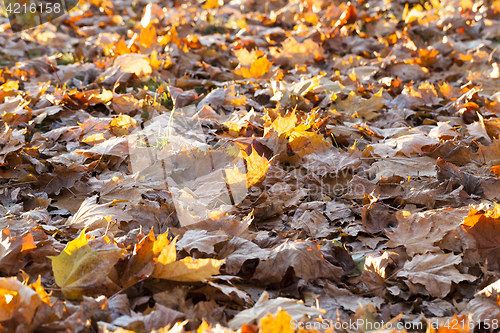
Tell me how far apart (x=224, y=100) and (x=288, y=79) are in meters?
0.67

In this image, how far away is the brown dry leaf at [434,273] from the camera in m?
1.36

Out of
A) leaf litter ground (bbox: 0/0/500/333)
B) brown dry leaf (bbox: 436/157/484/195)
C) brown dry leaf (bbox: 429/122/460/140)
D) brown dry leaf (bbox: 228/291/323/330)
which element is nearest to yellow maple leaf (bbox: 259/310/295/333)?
leaf litter ground (bbox: 0/0/500/333)

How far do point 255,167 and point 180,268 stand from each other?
2.32 ft

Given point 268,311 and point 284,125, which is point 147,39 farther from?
point 268,311

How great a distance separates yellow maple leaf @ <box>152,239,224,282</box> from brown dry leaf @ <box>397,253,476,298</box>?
665 mm

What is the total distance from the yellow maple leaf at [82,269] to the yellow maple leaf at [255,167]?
29.5 inches

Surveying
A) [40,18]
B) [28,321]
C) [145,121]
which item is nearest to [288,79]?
[145,121]

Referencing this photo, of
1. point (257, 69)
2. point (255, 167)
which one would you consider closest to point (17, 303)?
point (255, 167)

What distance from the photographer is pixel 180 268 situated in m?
1.30

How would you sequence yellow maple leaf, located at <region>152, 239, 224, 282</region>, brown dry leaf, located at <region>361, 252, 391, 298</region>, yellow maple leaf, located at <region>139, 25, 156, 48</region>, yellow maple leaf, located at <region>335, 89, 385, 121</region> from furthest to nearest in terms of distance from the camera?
1. yellow maple leaf, located at <region>139, 25, 156, 48</region>
2. yellow maple leaf, located at <region>335, 89, 385, 121</region>
3. brown dry leaf, located at <region>361, 252, 391, 298</region>
4. yellow maple leaf, located at <region>152, 239, 224, 282</region>

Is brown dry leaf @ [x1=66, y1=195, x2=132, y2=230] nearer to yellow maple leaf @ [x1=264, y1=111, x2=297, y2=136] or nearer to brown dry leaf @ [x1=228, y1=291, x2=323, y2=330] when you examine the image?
brown dry leaf @ [x1=228, y1=291, x2=323, y2=330]

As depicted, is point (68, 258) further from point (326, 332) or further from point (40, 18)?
point (40, 18)

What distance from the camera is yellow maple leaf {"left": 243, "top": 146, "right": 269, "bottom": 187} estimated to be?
6.09ft

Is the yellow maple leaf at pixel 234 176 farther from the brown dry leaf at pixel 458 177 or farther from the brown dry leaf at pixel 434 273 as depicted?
the brown dry leaf at pixel 458 177
